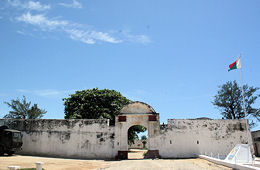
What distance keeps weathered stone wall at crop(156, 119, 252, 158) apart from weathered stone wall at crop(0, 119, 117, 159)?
4.17m

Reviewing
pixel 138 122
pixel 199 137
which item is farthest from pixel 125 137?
pixel 199 137

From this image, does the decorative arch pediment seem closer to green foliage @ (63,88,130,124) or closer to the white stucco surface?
the white stucco surface

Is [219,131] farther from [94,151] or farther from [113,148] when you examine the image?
[94,151]

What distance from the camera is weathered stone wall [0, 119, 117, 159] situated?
52.7 feet

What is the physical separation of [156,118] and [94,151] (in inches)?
216

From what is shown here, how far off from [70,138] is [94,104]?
8.56 metres

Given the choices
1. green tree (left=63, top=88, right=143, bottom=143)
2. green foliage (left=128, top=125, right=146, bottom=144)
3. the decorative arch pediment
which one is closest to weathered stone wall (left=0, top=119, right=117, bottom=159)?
the decorative arch pediment

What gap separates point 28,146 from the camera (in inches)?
668

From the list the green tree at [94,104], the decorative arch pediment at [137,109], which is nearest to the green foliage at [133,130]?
the green tree at [94,104]

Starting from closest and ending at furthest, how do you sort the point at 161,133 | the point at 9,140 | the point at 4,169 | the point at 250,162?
1. the point at 4,169
2. the point at 250,162
3. the point at 9,140
4. the point at 161,133

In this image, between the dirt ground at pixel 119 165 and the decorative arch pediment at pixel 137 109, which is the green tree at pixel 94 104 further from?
the dirt ground at pixel 119 165

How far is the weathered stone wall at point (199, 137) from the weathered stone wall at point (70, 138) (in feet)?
13.7

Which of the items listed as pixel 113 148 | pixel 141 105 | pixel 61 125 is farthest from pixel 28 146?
pixel 141 105

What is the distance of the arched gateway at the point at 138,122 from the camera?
15.6 metres
